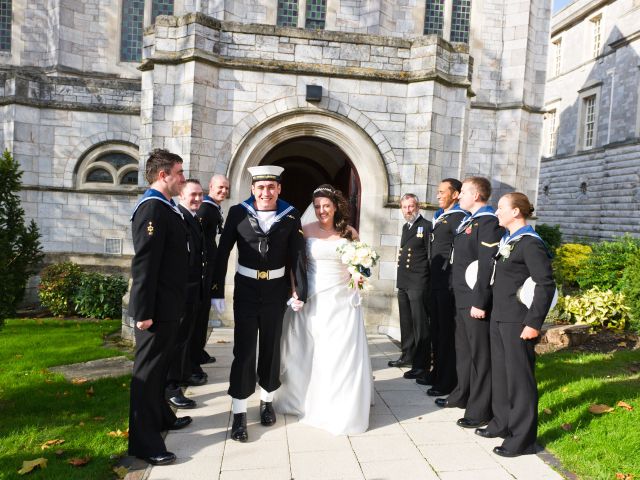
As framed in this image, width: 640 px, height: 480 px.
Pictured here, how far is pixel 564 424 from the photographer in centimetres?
482

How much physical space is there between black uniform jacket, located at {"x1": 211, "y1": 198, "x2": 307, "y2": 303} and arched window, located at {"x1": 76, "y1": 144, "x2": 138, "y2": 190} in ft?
34.7

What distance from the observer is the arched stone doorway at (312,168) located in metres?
9.86

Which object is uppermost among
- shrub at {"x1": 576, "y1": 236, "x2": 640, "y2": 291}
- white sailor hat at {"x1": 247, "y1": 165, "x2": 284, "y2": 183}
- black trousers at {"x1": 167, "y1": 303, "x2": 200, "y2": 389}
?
white sailor hat at {"x1": 247, "y1": 165, "x2": 284, "y2": 183}

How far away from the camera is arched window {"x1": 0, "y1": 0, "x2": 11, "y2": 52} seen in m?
16.4

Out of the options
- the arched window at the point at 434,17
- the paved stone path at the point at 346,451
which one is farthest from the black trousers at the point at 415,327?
the arched window at the point at 434,17

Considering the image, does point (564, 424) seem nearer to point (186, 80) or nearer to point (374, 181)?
point (374, 181)

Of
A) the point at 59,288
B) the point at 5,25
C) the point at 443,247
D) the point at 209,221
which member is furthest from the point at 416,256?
the point at 5,25

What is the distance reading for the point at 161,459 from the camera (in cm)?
381

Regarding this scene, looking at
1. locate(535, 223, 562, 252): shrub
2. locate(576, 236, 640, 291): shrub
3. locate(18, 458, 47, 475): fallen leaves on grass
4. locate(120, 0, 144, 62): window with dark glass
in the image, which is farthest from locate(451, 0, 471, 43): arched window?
locate(18, 458, 47, 475): fallen leaves on grass

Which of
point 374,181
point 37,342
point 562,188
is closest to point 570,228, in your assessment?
point 562,188

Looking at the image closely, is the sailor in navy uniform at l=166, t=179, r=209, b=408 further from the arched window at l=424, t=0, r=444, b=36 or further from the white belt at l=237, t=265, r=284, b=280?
the arched window at l=424, t=0, r=444, b=36

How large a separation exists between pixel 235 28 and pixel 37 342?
640 cm

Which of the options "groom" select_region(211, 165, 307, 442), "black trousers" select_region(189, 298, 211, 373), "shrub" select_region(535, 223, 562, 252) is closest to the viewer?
"groom" select_region(211, 165, 307, 442)

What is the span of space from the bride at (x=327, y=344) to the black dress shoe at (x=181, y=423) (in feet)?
Result: 2.91
